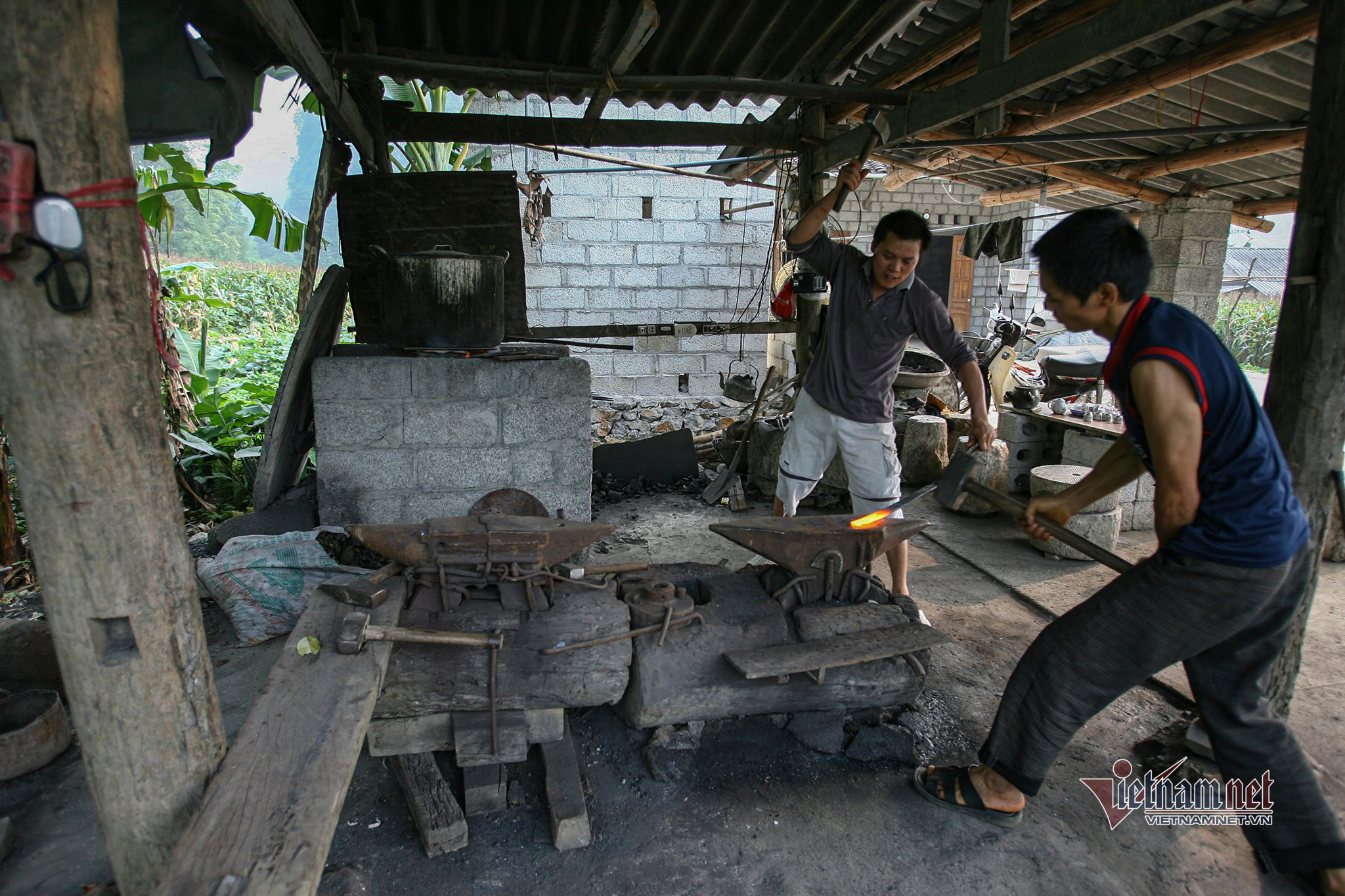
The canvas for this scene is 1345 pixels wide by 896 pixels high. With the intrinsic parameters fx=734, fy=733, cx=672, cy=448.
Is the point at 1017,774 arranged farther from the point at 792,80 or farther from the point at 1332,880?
the point at 792,80

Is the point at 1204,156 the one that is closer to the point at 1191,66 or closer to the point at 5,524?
the point at 1191,66

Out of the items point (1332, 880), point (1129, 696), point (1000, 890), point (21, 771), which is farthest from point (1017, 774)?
point (21, 771)

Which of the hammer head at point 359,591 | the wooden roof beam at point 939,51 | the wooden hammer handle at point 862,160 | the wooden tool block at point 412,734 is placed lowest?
the wooden tool block at point 412,734

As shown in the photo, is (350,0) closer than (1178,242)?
Yes

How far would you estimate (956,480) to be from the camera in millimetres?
2746

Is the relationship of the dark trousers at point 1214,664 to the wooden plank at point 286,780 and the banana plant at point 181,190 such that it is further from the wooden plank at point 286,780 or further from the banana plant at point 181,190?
the banana plant at point 181,190

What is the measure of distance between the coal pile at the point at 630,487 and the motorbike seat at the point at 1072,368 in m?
3.46

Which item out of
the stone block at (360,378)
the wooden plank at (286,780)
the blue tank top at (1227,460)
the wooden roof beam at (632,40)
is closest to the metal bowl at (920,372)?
the wooden roof beam at (632,40)

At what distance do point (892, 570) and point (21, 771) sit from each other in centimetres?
371

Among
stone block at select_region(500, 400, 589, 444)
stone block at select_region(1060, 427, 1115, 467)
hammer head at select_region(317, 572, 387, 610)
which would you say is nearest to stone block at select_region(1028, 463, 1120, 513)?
stone block at select_region(1060, 427, 1115, 467)

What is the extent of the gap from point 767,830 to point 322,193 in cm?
447

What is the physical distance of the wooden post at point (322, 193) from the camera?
4.59 meters

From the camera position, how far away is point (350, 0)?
3.96m

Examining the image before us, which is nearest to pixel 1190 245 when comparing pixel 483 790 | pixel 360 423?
pixel 360 423
